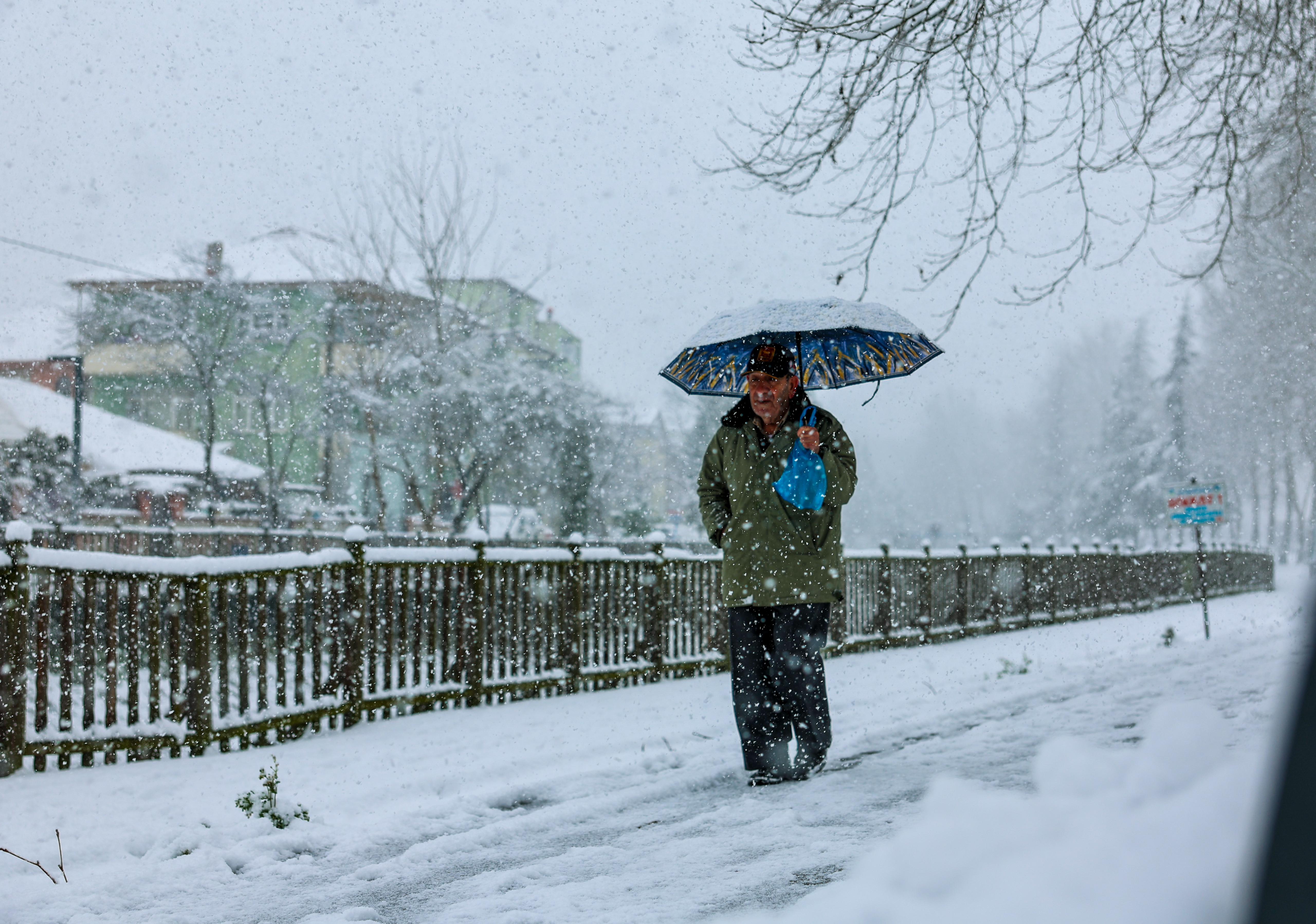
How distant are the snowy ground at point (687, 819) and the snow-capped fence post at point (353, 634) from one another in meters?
0.23

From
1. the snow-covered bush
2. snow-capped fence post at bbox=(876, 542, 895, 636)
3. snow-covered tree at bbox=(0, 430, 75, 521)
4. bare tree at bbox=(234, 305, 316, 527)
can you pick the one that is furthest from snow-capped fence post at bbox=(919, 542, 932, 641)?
bare tree at bbox=(234, 305, 316, 527)

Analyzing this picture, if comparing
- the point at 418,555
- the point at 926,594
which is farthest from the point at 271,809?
the point at 926,594

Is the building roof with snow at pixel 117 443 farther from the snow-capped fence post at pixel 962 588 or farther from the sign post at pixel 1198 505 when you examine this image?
the sign post at pixel 1198 505

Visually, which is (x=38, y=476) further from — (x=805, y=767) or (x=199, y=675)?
(x=805, y=767)

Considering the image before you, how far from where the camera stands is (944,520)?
101500 mm

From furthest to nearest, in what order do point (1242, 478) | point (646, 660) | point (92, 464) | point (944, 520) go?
1. point (944, 520)
2. point (1242, 478)
3. point (92, 464)
4. point (646, 660)

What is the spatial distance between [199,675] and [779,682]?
3731 mm

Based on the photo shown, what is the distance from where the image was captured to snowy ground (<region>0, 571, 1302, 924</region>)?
1078 mm

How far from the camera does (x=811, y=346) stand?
6.02 meters

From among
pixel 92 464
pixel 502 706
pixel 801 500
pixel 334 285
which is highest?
pixel 334 285

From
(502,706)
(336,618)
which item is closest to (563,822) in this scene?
(336,618)

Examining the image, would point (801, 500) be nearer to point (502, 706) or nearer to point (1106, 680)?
point (502, 706)

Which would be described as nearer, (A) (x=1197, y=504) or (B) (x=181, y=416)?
(A) (x=1197, y=504)

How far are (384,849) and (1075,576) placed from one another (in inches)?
735
